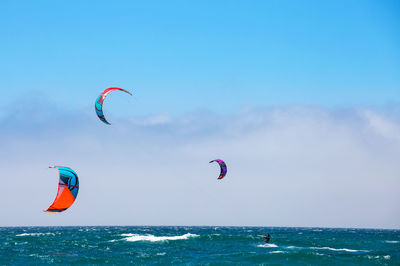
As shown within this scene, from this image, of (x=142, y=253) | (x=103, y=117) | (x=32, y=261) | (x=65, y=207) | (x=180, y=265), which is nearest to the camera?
(x=65, y=207)

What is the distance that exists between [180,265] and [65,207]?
466 inches

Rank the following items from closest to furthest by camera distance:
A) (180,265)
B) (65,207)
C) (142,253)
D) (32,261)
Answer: (65,207)
(180,265)
(32,261)
(142,253)


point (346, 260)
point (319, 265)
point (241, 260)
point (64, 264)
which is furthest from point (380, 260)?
point (64, 264)

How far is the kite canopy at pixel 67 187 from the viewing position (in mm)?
20172

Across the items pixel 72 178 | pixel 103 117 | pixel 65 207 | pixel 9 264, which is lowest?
pixel 9 264

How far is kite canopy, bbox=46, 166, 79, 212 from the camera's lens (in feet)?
66.2

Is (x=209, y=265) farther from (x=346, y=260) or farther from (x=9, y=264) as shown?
(x=9, y=264)

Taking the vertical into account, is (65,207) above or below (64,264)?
above

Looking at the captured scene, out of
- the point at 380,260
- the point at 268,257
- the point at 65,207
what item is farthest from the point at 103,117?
the point at 380,260

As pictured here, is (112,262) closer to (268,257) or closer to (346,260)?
(268,257)

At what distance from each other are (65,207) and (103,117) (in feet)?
15.6

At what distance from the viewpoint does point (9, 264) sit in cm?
2953

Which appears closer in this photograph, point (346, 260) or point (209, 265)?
point (209, 265)

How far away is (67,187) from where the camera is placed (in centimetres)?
2072
